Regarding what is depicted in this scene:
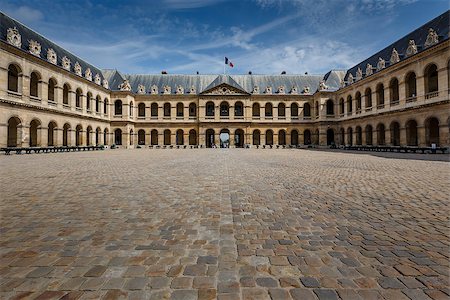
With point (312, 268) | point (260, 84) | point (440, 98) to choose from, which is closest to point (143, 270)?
point (312, 268)

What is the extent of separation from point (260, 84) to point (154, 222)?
155ft

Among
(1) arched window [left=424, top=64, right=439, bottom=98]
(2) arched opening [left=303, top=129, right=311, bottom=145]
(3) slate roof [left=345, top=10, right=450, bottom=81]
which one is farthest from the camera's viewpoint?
(2) arched opening [left=303, top=129, right=311, bottom=145]

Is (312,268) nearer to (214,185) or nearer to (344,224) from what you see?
(344,224)

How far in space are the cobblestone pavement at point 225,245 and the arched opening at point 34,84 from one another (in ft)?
86.1

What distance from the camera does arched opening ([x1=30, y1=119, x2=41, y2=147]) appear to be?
26.0 meters

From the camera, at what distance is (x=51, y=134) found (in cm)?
2928

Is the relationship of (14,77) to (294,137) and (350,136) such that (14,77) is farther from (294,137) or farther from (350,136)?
(350,136)

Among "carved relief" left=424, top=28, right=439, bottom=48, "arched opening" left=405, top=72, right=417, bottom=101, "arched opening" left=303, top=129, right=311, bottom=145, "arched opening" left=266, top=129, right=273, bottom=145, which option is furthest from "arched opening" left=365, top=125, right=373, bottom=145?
"arched opening" left=266, top=129, right=273, bottom=145

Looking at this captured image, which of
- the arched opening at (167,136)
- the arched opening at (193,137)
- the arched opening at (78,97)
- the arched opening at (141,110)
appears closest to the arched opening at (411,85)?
the arched opening at (193,137)

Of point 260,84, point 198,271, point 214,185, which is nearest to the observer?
point 198,271

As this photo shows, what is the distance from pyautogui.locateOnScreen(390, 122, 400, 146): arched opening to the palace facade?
12 cm

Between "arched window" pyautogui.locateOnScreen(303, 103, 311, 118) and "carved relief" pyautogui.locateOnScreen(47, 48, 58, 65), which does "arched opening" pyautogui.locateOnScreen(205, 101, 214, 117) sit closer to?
"arched window" pyautogui.locateOnScreen(303, 103, 311, 118)

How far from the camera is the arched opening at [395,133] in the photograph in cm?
2739

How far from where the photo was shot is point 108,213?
4723 millimetres
